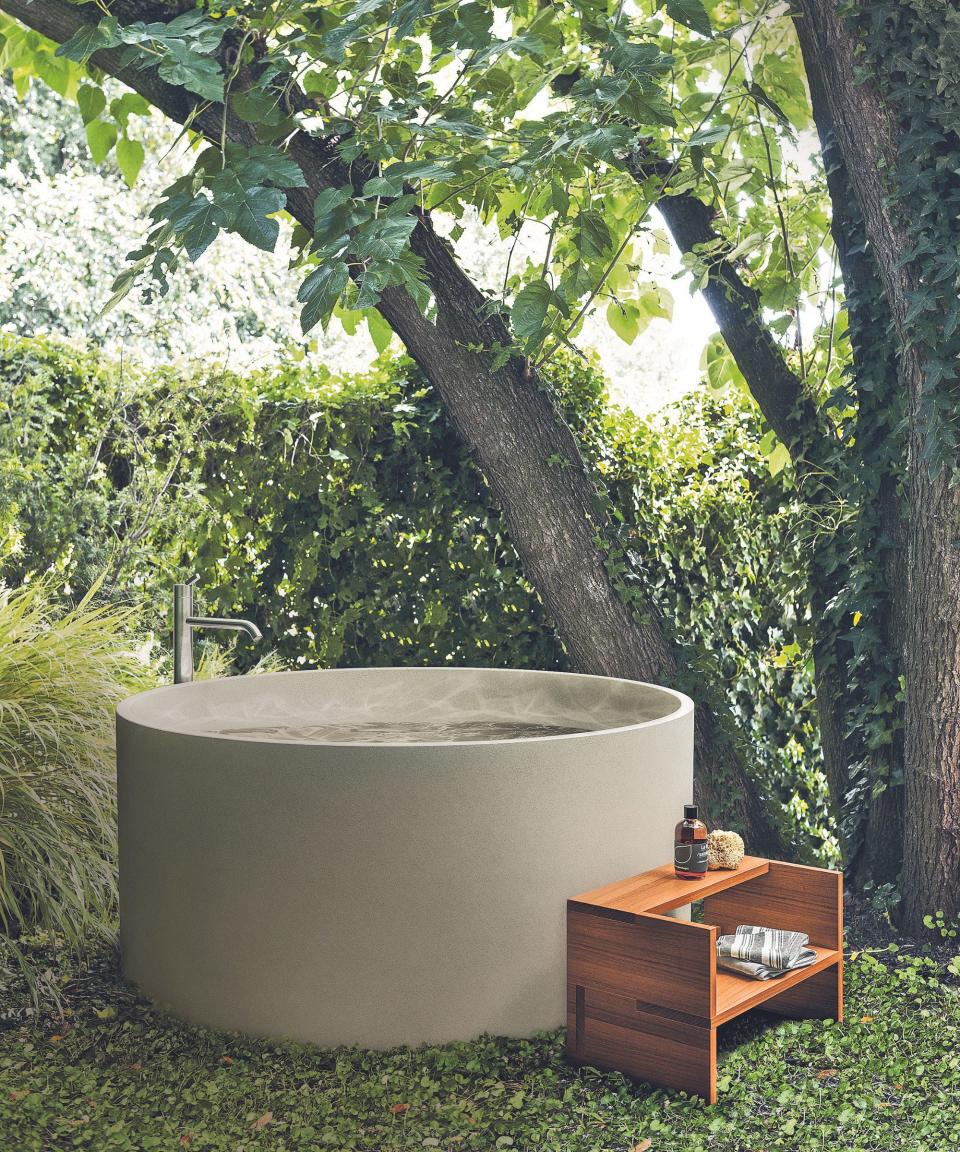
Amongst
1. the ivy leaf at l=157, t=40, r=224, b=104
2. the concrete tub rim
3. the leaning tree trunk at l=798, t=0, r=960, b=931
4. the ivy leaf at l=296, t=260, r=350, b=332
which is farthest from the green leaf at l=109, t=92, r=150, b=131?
the leaning tree trunk at l=798, t=0, r=960, b=931

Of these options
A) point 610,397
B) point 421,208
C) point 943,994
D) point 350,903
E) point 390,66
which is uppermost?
point 390,66

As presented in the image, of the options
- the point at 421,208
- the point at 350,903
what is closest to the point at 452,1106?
the point at 350,903

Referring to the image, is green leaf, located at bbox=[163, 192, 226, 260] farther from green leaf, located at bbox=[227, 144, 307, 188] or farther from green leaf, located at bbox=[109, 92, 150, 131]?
green leaf, located at bbox=[109, 92, 150, 131]

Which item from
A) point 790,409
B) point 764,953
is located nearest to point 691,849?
point 764,953

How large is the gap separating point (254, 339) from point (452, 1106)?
11.3 meters

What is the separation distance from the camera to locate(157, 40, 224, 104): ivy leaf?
2637 millimetres

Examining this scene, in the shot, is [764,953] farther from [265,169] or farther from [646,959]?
[265,169]

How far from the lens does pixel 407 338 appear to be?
4.10 m

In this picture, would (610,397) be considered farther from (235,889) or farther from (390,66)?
(235,889)

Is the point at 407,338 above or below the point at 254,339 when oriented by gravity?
below

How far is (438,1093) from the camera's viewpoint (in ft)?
8.20

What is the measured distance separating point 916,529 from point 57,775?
2802 mm

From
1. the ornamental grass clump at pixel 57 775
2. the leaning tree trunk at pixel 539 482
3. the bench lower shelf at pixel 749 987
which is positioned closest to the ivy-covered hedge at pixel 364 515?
the leaning tree trunk at pixel 539 482

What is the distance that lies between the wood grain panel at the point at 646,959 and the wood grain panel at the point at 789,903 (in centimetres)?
63
